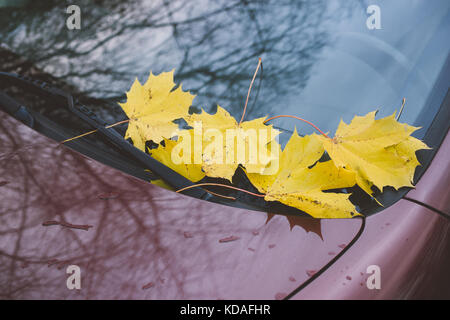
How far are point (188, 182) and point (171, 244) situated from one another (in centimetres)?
20

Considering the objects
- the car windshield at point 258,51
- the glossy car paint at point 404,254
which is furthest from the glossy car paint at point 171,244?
the car windshield at point 258,51

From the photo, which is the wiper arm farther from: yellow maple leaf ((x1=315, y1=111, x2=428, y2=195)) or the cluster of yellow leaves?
yellow maple leaf ((x1=315, y1=111, x2=428, y2=195))

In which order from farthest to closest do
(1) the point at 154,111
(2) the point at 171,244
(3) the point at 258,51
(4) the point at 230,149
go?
(3) the point at 258,51 < (1) the point at 154,111 < (4) the point at 230,149 < (2) the point at 171,244

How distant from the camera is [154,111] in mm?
988

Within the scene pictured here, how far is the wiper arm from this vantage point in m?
0.88

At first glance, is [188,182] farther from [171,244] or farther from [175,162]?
[171,244]

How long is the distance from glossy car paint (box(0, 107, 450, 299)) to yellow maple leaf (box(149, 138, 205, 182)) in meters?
0.10

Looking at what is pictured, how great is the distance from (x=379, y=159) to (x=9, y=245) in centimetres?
95

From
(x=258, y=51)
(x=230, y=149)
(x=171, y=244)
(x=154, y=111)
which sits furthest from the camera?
(x=258, y=51)

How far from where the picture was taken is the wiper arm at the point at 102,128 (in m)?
0.88

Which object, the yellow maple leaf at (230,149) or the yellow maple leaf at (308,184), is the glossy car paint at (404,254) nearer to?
the yellow maple leaf at (308,184)

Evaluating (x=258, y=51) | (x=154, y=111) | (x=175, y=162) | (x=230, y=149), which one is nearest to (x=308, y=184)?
(x=230, y=149)

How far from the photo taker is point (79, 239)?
733mm
